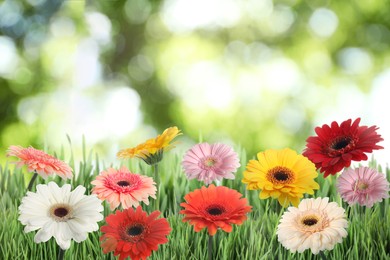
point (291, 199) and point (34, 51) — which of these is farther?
point (34, 51)

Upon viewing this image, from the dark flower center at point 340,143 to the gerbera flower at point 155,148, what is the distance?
1.08 ft

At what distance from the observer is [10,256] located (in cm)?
139

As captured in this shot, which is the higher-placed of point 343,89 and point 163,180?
point 343,89

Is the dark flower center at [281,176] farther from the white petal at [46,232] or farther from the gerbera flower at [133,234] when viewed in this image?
the white petal at [46,232]

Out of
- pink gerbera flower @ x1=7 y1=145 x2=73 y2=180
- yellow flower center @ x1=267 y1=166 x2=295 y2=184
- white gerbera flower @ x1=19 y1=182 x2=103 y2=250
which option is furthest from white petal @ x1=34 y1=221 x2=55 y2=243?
yellow flower center @ x1=267 y1=166 x2=295 y2=184

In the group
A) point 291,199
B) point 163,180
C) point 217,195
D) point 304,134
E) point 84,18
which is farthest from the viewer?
point 84,18

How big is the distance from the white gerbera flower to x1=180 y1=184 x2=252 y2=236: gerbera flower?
0.16 metres

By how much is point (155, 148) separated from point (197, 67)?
5001 millimetres

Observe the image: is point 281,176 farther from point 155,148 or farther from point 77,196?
point 77,196

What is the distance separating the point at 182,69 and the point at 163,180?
4.59 metres

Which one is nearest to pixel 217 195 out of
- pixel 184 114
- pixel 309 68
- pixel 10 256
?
pixel 10 256

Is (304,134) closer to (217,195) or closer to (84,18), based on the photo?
(84,18)

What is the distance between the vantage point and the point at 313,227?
44.9 inches

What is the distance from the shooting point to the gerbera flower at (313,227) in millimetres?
1120
